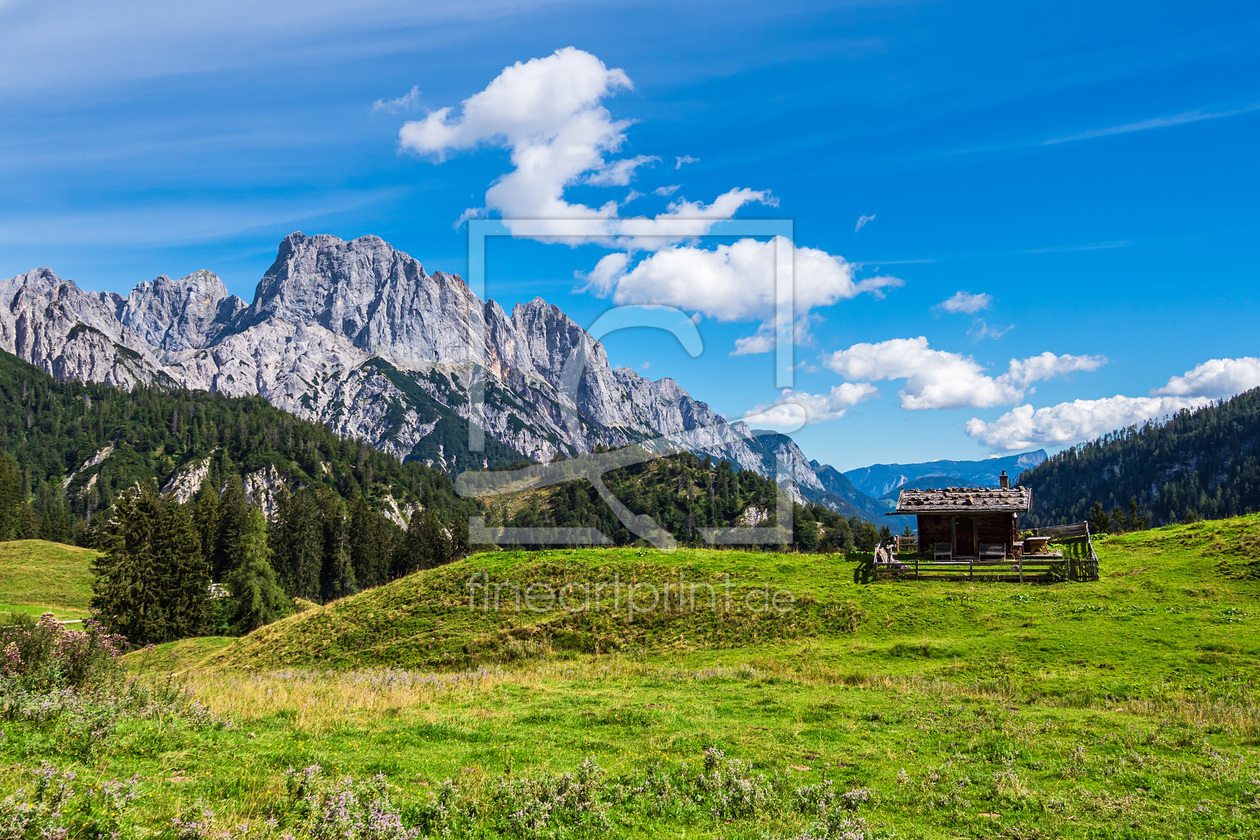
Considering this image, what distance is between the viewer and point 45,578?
6800 centimetres

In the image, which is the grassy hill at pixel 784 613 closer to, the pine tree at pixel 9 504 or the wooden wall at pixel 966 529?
the wooden wall at pixel 966 529

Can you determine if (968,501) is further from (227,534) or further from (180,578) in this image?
(227,534)

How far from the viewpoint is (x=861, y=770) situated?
1220 centimetres

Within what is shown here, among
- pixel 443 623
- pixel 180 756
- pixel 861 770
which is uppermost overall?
pixel 180 756

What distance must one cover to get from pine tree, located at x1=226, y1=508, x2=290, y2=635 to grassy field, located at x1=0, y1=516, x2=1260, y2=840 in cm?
2834

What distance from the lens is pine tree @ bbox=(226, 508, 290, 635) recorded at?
6391 centimetres

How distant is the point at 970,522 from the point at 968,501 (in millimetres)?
1341

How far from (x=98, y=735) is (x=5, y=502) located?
448 ft

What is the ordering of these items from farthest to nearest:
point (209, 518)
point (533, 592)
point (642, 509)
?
point (642, 509), point (209, 518), point (533, 592)

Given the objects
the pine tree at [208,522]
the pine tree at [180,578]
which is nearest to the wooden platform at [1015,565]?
the pine tree at [180,578]

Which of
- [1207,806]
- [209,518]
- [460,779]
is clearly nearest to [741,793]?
[460,779]

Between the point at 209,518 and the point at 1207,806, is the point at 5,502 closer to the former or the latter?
the point at 209,518

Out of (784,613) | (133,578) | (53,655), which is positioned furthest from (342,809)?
(133,578)

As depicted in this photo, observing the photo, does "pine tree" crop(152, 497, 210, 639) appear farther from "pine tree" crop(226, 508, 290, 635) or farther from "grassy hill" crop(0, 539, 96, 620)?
"grassy hill" crop(0, 539, 96, 620)
